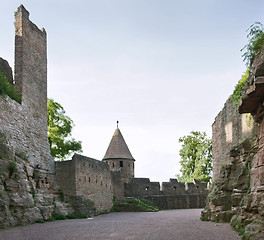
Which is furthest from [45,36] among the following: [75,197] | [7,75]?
[75,197]

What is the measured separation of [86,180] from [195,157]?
925 inches

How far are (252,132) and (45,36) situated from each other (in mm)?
14173

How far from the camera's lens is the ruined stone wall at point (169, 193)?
98.6ft

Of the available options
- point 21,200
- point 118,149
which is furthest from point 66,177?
point 118,149

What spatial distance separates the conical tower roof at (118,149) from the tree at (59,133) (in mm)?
9182

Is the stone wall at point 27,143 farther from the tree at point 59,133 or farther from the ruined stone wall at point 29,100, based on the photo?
the tree at point 59,133

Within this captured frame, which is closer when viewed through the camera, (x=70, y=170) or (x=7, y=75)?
(x=7, y=75)

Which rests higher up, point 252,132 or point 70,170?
point 252,132

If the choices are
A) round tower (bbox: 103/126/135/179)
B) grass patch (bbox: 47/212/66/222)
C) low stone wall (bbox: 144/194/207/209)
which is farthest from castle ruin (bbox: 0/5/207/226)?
round tower (bbox: 103/126/135/179)

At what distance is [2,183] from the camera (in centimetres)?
1273

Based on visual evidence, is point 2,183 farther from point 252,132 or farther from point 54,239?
point 252,132

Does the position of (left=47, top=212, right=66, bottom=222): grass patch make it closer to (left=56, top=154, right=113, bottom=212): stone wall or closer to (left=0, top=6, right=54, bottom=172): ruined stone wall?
(left=56, top=154, right=113, bottom=212): stone wall

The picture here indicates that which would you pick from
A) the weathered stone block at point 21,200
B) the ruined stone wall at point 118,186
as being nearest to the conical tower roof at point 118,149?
the ruined stone wall at point 118,186

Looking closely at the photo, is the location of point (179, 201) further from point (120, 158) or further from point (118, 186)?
point (120, 158)
